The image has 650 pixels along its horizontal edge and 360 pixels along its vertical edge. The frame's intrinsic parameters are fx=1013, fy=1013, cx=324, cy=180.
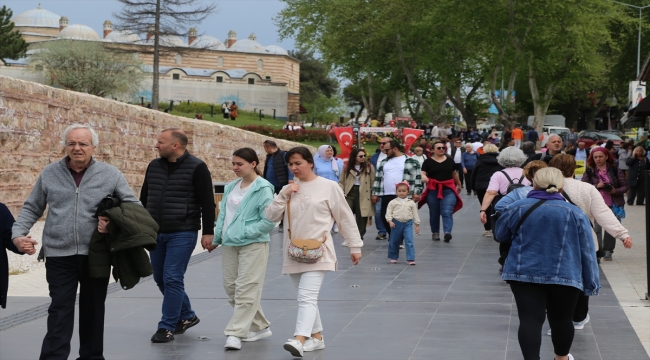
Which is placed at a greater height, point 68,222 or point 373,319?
point 68,222

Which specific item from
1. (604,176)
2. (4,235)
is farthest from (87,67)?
(4,235)

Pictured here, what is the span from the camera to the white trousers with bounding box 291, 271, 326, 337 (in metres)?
7.38

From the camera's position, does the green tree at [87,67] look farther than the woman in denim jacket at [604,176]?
Yes

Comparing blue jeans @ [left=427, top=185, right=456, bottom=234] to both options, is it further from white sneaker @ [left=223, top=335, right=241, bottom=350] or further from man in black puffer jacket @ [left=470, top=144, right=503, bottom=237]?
white sneaker @ [left=223, top=335, right=241, bottom=350]

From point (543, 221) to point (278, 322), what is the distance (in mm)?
3274

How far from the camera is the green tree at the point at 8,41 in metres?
81.1

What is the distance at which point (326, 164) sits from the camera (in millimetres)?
17094

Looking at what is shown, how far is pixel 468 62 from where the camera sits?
61.8 m

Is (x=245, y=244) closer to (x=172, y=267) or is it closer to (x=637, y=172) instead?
(x=172, y=267)

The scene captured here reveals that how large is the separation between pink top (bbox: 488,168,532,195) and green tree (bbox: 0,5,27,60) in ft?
245

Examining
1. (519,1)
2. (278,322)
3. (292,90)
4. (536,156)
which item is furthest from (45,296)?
(292,90)

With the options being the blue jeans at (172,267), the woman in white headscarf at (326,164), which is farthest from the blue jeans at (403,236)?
the blue jeans at (172,267)

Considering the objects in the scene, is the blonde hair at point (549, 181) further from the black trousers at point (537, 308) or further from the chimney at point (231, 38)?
the chimney at point (231, 38)

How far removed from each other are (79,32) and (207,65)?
15.2 meters
